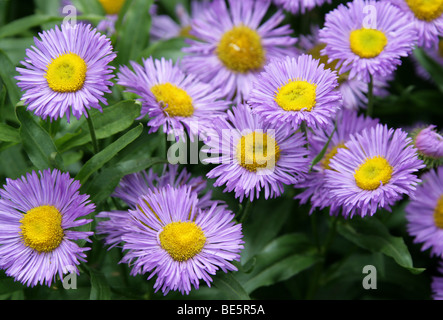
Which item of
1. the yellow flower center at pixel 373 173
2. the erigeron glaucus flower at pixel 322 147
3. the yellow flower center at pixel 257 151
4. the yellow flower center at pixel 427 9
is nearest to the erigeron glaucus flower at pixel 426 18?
the yellow flower center at pixel 427 9

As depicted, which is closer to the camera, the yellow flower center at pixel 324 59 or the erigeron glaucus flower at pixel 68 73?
the erigeron glaucus flower at pixel 68 73

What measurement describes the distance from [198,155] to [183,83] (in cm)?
20

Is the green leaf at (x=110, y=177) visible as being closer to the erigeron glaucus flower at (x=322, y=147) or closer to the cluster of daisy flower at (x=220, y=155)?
the cluster of daisy flower at (x=220, y=155)

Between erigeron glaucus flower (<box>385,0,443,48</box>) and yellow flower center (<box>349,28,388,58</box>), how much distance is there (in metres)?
0.16

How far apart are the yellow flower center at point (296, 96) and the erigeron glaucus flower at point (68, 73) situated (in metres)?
0.38

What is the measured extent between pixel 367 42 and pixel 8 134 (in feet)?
2.96

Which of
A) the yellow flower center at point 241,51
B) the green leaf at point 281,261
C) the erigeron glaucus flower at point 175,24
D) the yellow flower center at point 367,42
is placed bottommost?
the green leaf at point 281,261

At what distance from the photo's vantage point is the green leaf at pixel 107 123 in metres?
1.37

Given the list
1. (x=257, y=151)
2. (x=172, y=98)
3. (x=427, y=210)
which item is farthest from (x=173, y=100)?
(x=427, y=210)

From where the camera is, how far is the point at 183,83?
1.59m

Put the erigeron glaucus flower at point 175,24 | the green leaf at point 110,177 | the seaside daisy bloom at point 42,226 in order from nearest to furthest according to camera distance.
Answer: the seaside daisy bloom at point 42,226 < the green leaf at point 110,177 < the erigeron glaucus flower at point 175,24

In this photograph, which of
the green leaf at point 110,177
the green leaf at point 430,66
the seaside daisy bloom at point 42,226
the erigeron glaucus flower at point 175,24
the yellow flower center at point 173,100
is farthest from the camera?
the erigeron glaucus flower at point 175,24
